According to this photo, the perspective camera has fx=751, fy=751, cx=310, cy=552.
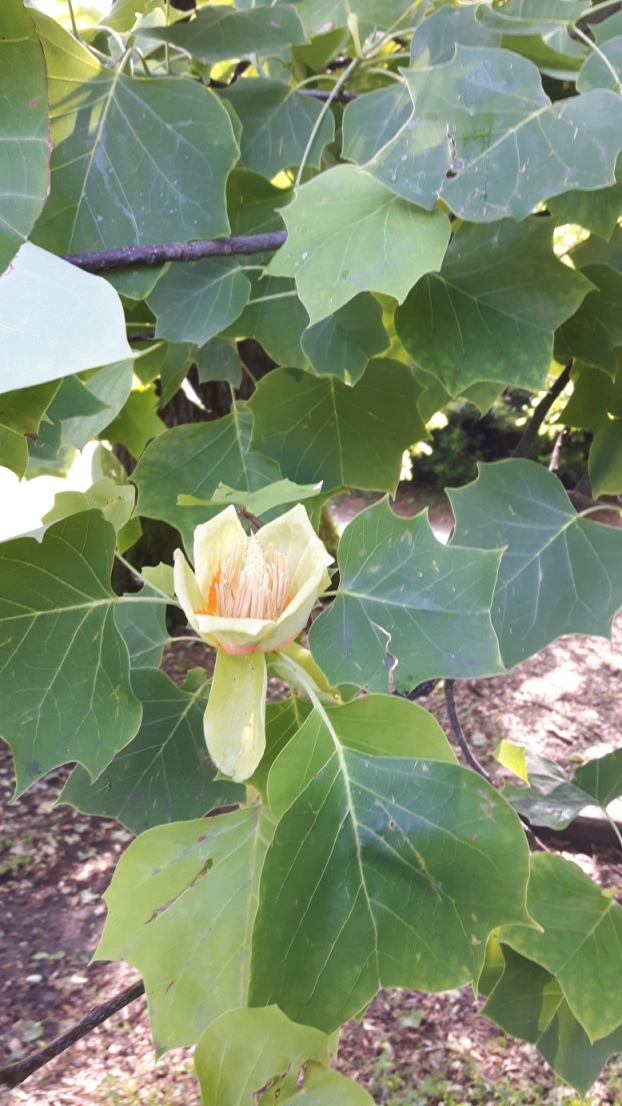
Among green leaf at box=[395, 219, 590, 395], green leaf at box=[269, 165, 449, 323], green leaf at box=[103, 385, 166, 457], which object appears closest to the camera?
green leaf at box=[269, 165, 449, 323]

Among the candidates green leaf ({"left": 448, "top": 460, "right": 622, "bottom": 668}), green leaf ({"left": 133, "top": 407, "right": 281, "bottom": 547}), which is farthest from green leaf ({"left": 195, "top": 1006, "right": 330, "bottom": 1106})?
green leaf ({"left": 133, "top": 407, "right": 281, "bottom": 547})

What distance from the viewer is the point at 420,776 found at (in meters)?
0.47

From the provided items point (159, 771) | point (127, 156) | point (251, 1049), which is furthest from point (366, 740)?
point (127, 156)

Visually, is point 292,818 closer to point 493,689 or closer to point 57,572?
point 57,572

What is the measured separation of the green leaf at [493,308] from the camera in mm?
670

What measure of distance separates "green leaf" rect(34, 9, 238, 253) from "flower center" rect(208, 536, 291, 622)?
11.4 inches

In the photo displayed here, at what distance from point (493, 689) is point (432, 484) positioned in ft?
7.47

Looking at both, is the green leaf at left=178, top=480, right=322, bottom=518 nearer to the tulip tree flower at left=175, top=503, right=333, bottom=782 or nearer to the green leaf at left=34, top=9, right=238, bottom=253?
the tulip tree flower at left=175, top=503, right=333, bottom=782

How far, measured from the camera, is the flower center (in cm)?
53

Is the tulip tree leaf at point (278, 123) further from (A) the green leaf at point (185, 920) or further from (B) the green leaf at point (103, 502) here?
(A) the green leaf at point (185, 920)

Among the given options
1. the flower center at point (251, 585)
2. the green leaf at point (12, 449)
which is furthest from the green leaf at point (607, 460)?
the green leaf at point (12, 449)

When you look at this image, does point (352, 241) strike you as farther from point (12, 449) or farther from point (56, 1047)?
point (56, 1047)

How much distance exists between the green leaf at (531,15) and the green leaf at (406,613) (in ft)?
1.40

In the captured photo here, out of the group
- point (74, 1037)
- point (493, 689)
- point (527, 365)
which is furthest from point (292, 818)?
point (493, 689)
